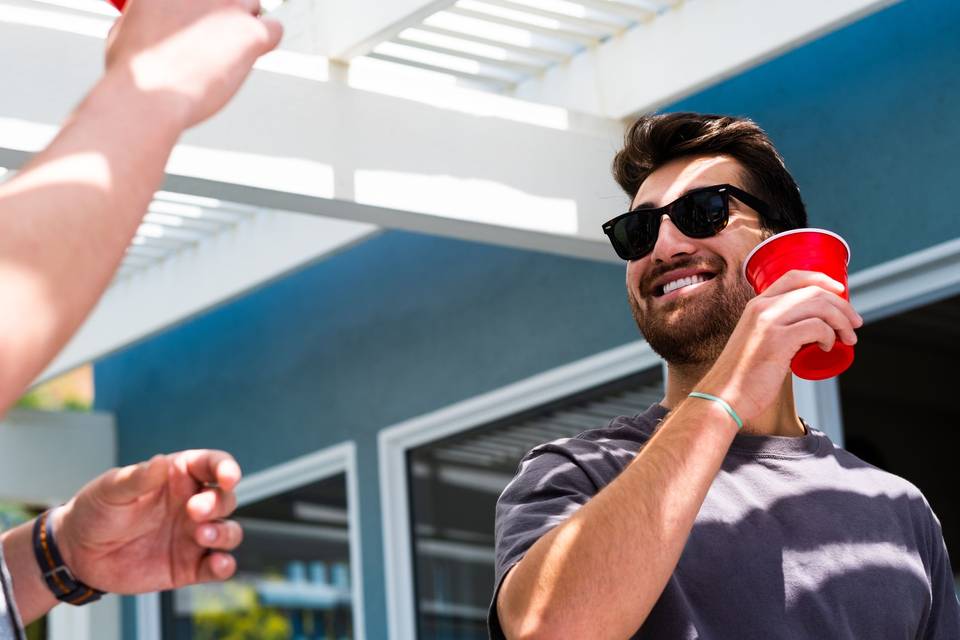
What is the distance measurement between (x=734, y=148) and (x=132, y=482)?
1593 millimetres

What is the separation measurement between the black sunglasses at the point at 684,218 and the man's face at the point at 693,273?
0.01m

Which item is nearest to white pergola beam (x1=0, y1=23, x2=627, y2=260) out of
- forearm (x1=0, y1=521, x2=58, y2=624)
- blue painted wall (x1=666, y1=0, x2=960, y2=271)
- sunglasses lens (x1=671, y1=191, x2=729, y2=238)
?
Result: blue painted wall (x1=666, y1=0, x2=960, y2=271)

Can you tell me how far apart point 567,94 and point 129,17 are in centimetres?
416

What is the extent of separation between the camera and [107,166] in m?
0.88

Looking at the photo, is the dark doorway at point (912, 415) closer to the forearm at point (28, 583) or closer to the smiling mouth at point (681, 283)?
the smiling mouth at point (681, 283)

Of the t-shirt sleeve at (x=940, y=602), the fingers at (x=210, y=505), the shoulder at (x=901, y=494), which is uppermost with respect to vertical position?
the shoulder at (x=901, y=494)

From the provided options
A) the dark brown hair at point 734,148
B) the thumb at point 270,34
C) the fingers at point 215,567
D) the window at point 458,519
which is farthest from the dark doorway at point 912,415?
the thumb at point 270,34

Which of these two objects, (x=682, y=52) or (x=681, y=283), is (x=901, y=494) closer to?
(x=681, y=283)

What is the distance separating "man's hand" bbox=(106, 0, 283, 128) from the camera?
0.93m

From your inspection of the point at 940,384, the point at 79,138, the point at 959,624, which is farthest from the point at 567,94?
the point at 79,138

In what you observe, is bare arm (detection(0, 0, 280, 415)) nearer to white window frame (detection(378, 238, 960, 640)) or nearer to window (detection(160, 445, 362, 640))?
white window frame (detection(378, 238, 960, 640))

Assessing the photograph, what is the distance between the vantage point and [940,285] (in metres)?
4.35

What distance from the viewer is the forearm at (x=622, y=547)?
5.81 feet

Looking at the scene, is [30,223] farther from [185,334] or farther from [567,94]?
[185,334]
